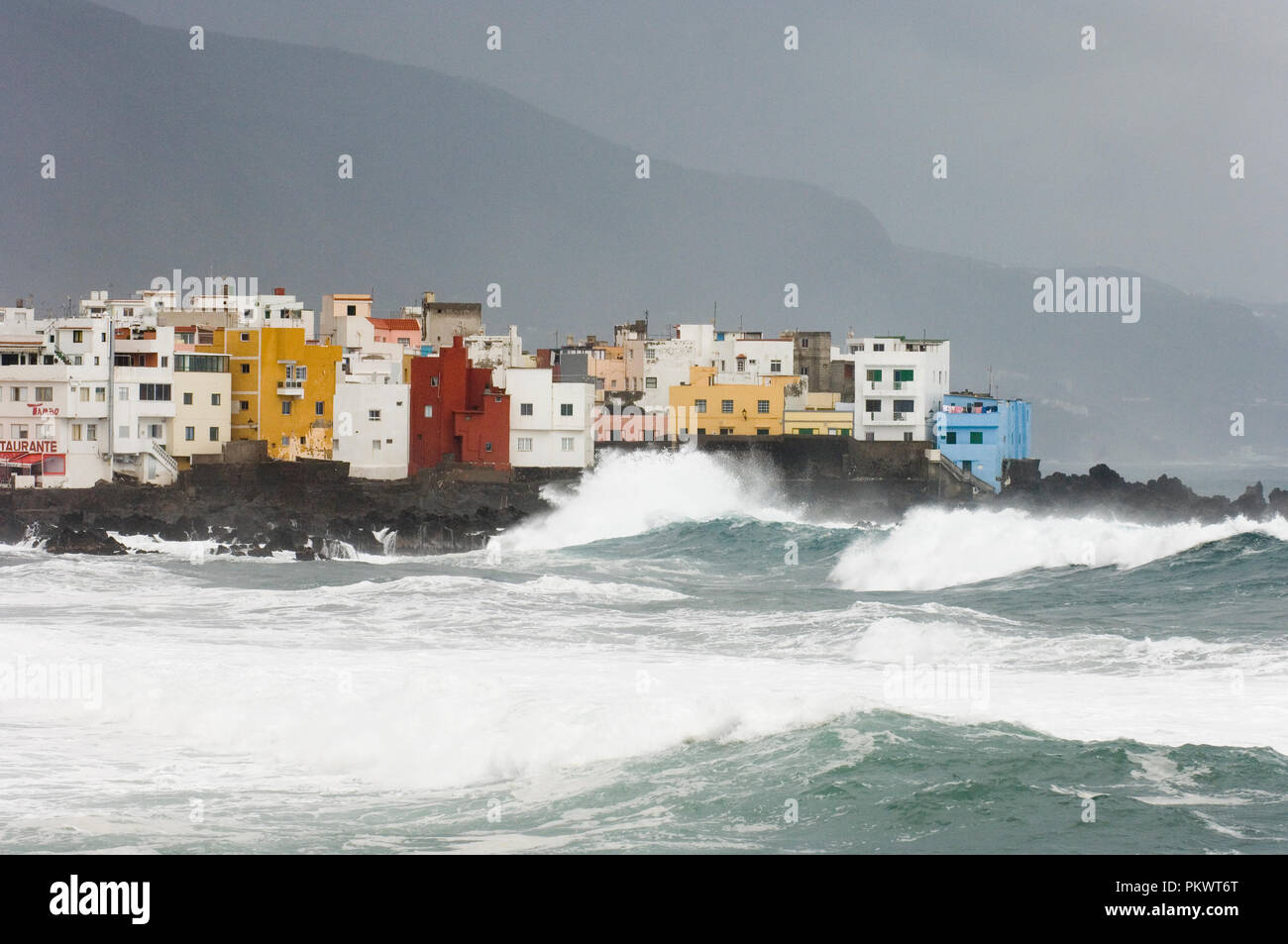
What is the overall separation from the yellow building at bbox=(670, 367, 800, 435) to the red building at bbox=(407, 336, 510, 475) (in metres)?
6.93

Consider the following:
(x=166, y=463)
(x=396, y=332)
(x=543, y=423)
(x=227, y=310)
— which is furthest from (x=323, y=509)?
(x=396, y=332)

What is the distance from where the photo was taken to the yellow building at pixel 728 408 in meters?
50.0

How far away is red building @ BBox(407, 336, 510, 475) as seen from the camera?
44.6 metres

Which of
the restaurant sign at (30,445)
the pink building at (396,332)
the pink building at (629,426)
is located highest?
the pink building at (396,332)

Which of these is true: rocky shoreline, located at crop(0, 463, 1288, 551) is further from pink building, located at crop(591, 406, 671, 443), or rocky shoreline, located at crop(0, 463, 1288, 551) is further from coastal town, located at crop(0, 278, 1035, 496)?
pink building, located at crop(591, 406, 671, 443)

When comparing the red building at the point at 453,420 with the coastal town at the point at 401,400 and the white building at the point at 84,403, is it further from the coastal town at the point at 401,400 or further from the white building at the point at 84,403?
the white building at the point at 84,403

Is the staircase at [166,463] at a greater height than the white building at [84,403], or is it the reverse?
the white building at [84,403]

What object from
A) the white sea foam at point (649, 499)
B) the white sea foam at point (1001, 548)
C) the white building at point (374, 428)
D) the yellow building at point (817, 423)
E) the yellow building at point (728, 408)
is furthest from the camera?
the yellow building at point (817, 423)

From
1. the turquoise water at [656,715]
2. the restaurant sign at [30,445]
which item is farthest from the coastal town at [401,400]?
the turquoise water at [656,715]

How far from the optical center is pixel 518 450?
45.0m

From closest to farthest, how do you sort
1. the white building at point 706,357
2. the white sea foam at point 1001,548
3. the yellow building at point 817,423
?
the white sea foam at point 1001,548 < the yellow building at point 817,423 < the white building at point 706,357

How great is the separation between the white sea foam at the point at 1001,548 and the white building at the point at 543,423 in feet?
37.9
